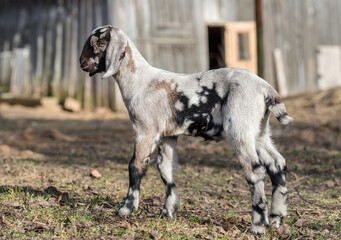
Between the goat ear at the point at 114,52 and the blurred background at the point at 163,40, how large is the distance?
9900 millimetres

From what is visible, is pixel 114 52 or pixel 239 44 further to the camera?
pixel 239 44

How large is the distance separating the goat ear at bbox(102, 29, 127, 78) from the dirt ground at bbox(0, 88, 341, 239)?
1.21m

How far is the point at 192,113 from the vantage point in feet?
13.3

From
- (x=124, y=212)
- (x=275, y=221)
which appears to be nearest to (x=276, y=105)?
(x=275, y=221)

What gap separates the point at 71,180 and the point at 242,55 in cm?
1226

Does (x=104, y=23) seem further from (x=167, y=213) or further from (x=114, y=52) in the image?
(x=167, y=213)

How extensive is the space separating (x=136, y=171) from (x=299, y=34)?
50.0 ft

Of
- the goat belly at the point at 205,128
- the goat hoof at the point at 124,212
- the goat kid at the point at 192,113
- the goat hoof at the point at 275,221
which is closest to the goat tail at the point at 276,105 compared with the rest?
the goat kid at the point at 192,113

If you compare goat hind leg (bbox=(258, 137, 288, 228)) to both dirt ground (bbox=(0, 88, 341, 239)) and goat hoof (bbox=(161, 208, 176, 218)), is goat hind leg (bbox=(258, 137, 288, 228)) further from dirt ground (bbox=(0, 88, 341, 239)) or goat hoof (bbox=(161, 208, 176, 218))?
goat hoof (bbox=(161, 208, 176, 218))

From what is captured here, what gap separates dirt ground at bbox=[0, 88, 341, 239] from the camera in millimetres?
3910

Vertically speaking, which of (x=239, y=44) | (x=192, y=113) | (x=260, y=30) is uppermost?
(x=260, y=30)

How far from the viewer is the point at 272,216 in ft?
13.3

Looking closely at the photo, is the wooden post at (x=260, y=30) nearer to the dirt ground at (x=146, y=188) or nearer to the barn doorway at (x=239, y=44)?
the dirt ground at (x=146, y=188)

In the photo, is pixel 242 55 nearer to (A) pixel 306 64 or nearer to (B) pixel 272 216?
(A) pixel 306 64
